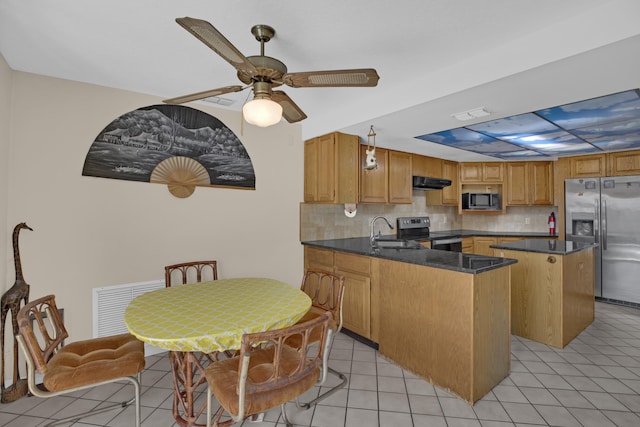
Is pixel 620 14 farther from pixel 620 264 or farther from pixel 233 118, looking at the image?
pixel 620 264

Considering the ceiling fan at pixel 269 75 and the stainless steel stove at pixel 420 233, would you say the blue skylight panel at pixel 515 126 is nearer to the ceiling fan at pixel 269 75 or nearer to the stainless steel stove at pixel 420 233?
the stainless steel stove at pixel 420 233

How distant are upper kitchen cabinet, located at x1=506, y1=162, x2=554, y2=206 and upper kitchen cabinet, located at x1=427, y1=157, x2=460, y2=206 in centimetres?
78

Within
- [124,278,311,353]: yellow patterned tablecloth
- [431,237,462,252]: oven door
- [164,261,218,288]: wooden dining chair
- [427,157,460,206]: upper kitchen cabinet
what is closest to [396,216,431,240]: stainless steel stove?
[431,237,462,252]: oven door

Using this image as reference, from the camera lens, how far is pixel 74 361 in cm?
166

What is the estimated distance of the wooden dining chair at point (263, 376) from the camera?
1200 millimetres

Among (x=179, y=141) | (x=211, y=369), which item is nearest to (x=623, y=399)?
(x=211, y=369)

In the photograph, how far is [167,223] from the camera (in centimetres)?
274

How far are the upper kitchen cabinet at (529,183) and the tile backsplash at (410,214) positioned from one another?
1.25 feet

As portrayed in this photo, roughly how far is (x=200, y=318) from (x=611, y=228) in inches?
202

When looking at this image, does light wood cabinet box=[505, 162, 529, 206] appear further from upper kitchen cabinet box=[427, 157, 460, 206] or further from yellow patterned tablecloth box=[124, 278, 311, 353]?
yellow patterned tablecloth box=[124, 278, 311, 353]

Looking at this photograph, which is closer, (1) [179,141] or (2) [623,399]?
(2) [623,399]

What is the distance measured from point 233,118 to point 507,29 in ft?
7.79

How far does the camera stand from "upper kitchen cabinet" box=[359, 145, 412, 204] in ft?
11.8

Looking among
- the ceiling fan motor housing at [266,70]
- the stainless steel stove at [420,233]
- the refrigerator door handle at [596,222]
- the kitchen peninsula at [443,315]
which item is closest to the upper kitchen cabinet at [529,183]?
the refrigerator door handle at [596,222]
